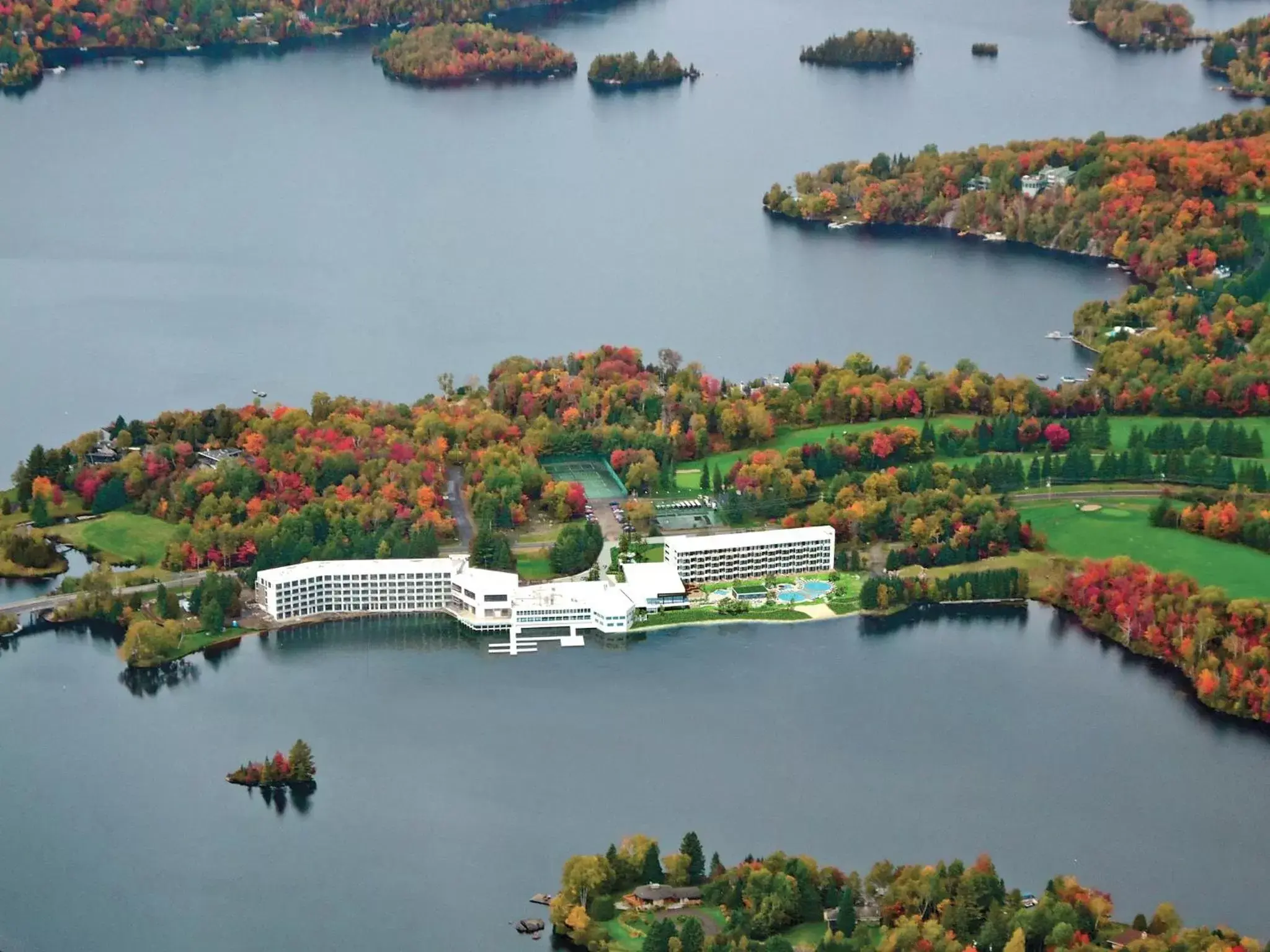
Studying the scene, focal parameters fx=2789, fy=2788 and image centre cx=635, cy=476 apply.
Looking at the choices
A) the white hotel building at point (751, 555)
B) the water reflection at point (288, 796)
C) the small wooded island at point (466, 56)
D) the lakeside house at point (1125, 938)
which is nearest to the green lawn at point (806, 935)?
the lakeside house at point (1125, 938)

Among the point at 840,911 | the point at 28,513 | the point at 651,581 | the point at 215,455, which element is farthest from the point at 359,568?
the point at 840,911

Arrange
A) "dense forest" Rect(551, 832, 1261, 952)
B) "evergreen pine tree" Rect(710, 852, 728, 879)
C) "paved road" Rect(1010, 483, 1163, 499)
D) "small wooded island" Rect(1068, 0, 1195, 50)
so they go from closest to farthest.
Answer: "dense forest" Rect(551, 832, 1261, 952)
"evergreen pine tree" Rect(710, 852, 728, 879)
"paved road" Rect(1010, 483, 1163, 499)
"small wooded island" Rect(1068, 0, 1195, 50)

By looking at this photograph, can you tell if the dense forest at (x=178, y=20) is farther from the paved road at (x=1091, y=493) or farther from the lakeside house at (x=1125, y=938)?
the lakeside house at (x=1125, y=938)

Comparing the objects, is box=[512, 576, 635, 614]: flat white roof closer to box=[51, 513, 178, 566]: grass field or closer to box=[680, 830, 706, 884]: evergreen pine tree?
box=[51, 513, 178, 566]: grass field

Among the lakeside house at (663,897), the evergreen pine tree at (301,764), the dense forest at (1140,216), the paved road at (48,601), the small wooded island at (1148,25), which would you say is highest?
the small wooded island at (1148,25)

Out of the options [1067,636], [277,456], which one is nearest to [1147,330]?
[1067,636]

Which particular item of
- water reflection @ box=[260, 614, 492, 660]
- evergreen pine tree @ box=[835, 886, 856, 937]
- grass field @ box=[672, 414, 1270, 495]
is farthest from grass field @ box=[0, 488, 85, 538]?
evergreen pine tree @ box=[835, 886, 856, 937]
